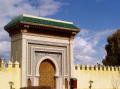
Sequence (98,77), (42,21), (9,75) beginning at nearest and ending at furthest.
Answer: (9,75) < (42,21) < (98,77)

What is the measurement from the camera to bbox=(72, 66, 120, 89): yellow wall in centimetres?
1689

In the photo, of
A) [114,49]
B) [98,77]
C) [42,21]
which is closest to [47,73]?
[42,21]

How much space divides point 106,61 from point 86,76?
37.3 ft

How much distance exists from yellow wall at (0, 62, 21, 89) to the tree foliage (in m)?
14.3

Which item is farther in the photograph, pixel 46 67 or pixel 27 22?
pixel 46 67

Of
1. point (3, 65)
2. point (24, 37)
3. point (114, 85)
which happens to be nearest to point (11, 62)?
point (3, 65)

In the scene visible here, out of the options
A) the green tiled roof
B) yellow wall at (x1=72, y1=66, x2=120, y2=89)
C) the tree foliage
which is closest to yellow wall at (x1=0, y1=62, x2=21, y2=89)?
the green tiled roof

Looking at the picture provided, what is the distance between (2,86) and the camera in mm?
14016

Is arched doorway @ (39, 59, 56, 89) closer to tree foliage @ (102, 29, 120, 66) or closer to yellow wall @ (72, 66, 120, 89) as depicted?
yellow wall @ (72, 66, 120, 89)

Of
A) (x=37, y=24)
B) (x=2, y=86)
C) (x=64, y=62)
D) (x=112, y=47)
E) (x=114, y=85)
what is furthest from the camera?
(x=112, y=47)

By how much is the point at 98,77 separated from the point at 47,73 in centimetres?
374

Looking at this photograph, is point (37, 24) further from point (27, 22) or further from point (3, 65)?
point (3, 65)

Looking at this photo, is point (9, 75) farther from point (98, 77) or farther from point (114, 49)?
point (114, 49)

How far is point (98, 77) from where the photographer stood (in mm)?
17703
